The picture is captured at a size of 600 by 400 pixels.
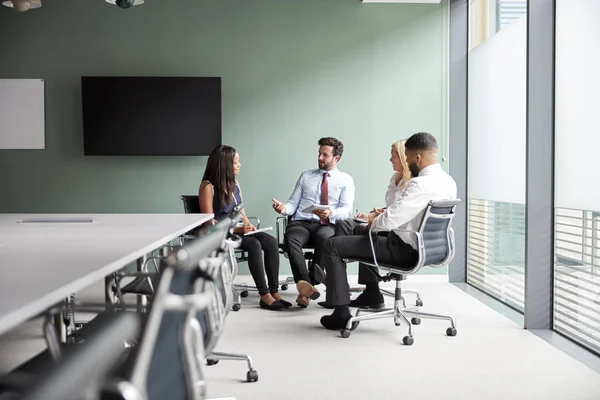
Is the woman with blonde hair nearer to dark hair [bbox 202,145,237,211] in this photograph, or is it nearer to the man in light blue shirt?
the man in light blue shirt

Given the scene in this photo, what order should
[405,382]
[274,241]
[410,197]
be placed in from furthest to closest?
[274,241] → [410,197] → [405,382]

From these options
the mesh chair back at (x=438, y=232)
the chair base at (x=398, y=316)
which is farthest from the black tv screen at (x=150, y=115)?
the mesh chair back at (x=438, y=232)

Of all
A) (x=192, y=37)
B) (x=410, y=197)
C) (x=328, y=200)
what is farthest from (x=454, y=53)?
(x=410, y=197)

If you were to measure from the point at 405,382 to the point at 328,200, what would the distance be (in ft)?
10.1

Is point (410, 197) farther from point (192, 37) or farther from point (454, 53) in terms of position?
point (192, 37)

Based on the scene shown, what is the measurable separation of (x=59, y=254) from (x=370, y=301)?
3.30 m

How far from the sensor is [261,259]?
5.67m

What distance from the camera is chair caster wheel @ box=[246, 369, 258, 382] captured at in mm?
3453

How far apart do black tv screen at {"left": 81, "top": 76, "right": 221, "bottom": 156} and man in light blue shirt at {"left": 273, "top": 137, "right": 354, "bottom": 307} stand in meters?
1.21

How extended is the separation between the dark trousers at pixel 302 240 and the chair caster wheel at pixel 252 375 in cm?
232

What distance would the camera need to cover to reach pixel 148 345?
1.12 meters

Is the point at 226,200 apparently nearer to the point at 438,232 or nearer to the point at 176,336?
the point at 438,232

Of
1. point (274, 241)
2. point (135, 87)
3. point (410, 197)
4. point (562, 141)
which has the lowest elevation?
point (274, 241)

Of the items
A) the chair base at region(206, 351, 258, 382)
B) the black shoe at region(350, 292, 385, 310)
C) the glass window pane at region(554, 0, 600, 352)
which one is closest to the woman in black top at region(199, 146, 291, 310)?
the black shoe at region(350, 292, 385, 310)
